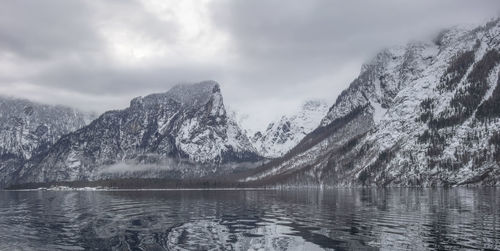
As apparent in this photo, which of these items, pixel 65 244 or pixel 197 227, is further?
pixel 197 227

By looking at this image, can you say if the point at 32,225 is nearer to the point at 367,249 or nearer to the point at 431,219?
the point at 367,249

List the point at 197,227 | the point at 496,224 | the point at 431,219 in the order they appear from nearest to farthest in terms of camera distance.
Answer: the point at 496,224, the point at 197,227, the point at 431,219

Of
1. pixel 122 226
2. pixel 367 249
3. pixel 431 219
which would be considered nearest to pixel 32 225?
pixel 122 226

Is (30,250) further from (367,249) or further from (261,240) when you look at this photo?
(367,249)

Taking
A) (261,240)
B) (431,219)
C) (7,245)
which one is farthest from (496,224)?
(7,245)

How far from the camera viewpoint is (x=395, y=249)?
48.1 metres

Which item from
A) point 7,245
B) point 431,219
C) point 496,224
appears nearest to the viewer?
point 7,245

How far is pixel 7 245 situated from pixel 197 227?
25.9m

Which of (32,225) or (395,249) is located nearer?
(395,249)

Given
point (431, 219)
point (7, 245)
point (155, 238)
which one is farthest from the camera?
point (431, 219)

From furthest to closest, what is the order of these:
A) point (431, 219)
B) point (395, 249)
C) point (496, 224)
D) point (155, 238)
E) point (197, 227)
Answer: point (431, 219), point (197, 227), point (496, 224), point (155, 238), point (395, 249)

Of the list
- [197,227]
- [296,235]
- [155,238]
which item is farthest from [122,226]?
[296,235]

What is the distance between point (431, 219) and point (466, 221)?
577 cm

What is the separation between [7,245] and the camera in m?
54.0
